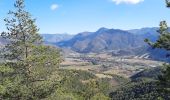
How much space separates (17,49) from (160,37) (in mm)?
14875

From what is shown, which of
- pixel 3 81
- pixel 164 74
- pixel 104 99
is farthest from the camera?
pixel 104 99

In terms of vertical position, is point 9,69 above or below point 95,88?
above

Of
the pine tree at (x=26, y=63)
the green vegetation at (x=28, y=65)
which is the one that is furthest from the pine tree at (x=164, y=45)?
the pine tree at (x=26, y=63)

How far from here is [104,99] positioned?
333ft

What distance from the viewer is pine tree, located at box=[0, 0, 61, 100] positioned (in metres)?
37.4

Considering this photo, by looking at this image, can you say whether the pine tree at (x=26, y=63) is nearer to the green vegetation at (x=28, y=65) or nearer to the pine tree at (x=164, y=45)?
the green vegetation at (x=28, y=65)

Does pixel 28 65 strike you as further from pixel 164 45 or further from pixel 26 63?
pixel 164 45

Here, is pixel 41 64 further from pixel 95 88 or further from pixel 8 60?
pixel 95 88

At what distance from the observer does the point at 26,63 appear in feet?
124

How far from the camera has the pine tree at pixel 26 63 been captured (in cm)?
3744

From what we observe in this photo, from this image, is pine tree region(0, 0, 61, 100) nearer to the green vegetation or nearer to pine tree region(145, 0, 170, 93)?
the green vegetation

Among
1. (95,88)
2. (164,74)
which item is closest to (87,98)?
(95,88)

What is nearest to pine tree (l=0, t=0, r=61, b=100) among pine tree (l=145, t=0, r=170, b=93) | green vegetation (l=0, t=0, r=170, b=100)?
green vegetation (l=0, t=0, r=170, b=100)

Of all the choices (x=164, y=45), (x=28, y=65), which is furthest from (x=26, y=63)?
(x=164, y=45)
